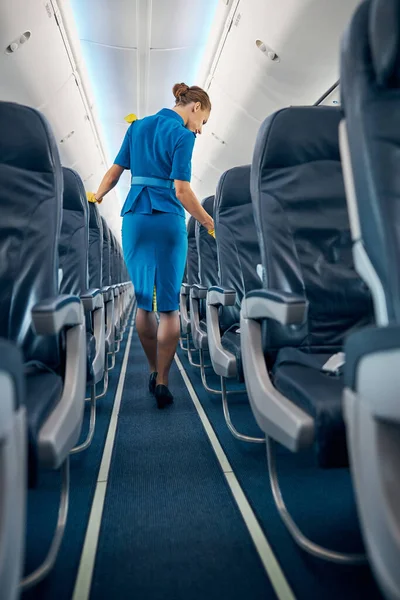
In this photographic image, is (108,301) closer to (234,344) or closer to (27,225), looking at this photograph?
(234,344)

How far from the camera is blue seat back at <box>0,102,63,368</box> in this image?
1.47 metres

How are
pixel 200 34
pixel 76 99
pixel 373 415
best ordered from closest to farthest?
pixel 373 415 → pixel 200 34 → pixel 76 99

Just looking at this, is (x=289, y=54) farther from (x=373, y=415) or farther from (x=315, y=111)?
(x=373, y=415)

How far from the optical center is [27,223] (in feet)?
5.08

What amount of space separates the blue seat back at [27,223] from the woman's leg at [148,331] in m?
1.48

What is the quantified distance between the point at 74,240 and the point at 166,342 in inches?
32.2

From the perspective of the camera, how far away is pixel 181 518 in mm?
1583

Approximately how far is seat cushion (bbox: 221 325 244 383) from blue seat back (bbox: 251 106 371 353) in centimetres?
42

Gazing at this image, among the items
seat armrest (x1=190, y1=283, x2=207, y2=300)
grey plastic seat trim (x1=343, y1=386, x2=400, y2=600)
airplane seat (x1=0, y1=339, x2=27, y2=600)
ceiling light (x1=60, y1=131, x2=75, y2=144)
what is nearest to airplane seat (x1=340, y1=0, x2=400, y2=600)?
grey plastic seat trim (x1=343, y1=386, x2=400, y2=600)

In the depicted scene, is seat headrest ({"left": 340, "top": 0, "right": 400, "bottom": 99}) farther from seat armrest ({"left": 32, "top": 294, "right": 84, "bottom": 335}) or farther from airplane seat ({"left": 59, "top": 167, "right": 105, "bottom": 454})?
airplane seat ({"left": 59, "top": 167, "right": 105, "bottom": 454})

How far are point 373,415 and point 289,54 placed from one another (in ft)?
14.0

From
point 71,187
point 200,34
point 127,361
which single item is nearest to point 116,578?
point 71,187

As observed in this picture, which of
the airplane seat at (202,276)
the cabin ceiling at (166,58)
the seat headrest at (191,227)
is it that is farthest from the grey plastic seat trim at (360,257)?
the seat headrest at (191,227)

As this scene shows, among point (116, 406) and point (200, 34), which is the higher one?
point (200, 34)
